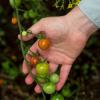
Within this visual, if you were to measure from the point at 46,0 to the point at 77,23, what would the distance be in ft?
1.27

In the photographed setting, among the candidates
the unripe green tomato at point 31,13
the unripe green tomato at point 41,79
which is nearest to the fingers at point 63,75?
the unripe green tomato at point 41,79

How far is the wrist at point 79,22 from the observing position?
2.46 metres

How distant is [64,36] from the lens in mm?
2523

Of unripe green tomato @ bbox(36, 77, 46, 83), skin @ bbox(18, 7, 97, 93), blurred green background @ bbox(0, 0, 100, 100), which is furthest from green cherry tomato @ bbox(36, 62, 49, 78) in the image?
blurred green background @ bbox(0, 0, 100, 100)

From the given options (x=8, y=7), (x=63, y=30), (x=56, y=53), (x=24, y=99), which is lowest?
(x=24, y=99)

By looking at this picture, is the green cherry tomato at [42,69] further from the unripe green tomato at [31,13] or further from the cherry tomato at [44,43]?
the unripe green tomato at [31,13]

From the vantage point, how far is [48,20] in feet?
8.05

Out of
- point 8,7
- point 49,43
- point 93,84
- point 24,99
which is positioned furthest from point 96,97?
point 8,7

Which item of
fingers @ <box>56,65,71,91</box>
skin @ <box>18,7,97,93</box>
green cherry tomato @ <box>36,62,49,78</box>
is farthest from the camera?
fingers @ <box>56,65,71,91</box>

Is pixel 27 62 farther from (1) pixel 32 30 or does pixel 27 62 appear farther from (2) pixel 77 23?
(2) pixel 77 23

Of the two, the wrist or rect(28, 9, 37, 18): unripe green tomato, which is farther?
rect(28, 9, 37, 18): unripe green tomato

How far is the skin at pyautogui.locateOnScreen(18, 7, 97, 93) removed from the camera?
2.46 metres

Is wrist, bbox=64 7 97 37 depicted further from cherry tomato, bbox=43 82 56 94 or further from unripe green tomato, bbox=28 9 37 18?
cherry tomato, bbox=43 82 56 94

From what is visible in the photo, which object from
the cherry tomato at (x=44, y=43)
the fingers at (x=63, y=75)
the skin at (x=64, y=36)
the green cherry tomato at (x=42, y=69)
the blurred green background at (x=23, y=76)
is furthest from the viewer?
the blurred green background at (x=23, y=76)
